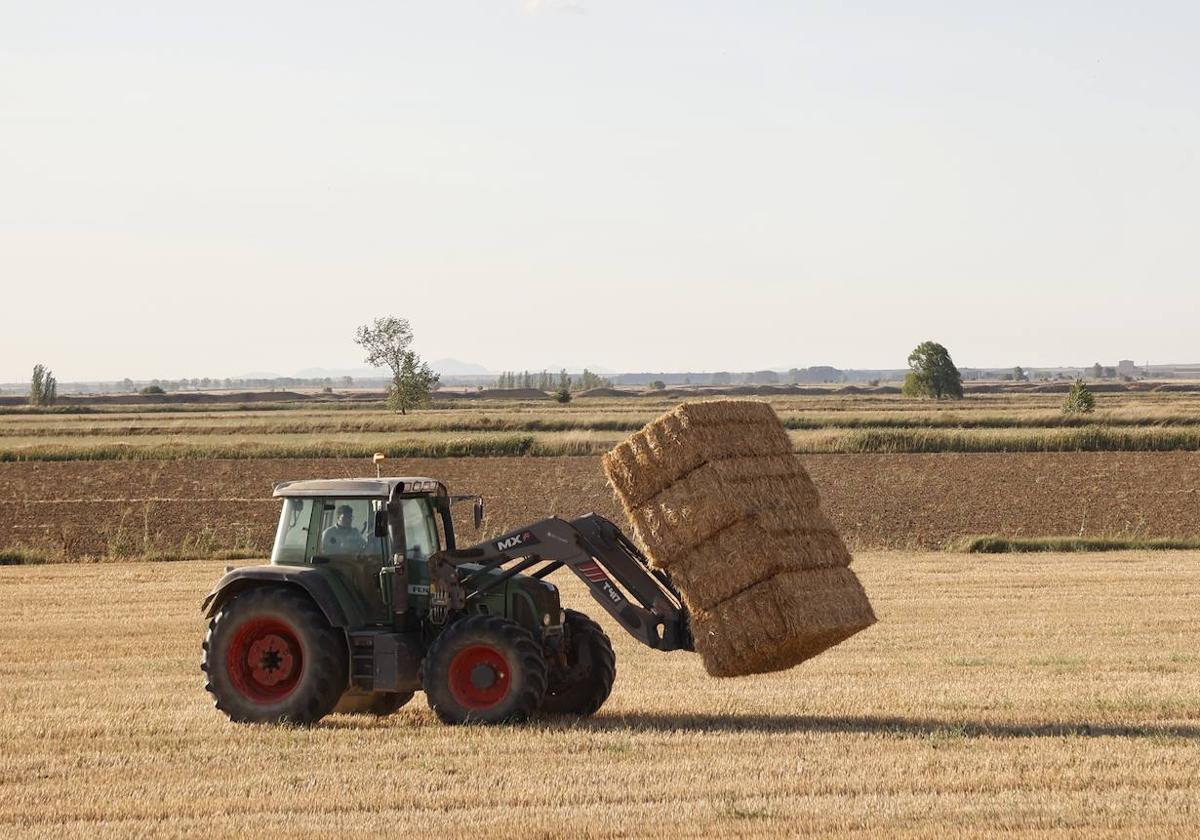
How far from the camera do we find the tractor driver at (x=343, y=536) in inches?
542

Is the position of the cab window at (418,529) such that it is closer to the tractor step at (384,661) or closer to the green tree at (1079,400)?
the tractor step at (384,661)

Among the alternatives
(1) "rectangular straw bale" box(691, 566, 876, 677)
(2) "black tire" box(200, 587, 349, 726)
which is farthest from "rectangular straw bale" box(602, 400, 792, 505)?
(2) "black tire" box(200, 587, 349, 726)

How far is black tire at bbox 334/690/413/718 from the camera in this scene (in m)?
14.4

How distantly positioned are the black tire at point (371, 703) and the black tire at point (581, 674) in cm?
141

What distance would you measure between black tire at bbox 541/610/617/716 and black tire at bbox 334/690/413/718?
141 centimetres

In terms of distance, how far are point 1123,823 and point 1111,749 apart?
2.26 meters

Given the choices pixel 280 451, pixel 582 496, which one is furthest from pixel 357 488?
pixel 280 451

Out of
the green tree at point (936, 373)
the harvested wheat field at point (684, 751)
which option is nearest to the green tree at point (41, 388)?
the green tree at point (936, 373)

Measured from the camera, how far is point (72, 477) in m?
46.2

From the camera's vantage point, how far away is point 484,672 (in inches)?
518

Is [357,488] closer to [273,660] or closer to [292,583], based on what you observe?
[292,583]

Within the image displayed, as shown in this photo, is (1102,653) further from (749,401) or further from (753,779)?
(753,779)

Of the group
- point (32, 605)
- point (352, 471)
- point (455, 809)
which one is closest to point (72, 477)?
point (352, 471)

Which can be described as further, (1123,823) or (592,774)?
(592,774)
